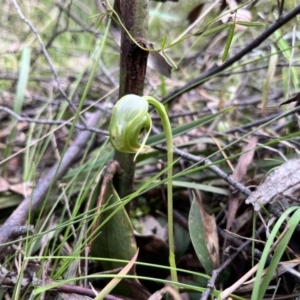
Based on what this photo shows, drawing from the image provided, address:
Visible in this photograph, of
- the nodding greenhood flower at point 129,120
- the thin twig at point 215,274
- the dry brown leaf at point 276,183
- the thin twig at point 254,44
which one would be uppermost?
the thin twig at point 254,44

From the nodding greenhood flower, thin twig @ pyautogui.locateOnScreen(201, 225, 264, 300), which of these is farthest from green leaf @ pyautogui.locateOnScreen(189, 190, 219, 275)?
→ the nodding greenhood flower

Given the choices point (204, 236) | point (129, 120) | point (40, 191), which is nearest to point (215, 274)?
point (204, 236)

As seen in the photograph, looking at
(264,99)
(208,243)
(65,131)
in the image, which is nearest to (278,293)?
(208,243)

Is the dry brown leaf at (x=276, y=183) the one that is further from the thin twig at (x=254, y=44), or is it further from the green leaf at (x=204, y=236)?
the thin twig at (x=254, y=44)

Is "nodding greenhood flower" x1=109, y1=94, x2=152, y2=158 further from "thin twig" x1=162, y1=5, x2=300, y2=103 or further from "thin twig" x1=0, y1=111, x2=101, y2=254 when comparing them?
"thin twig" x1=162, y1=5, x2=300, y2=103

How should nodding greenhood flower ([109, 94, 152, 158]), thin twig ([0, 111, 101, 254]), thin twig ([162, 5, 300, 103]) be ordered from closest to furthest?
nodding greenhood flower ([109, 94, 152, 158]) < thin twig ([0, 111, 101, 254]) < thin twig ([162, 5, 300, 103])

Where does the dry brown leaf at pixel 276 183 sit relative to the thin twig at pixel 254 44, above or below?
below

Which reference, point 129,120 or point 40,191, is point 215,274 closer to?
point 129,120

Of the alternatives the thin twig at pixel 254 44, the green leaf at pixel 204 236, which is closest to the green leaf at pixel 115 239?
the green leaf at pixel 204 236

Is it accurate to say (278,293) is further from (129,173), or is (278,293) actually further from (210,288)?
(129,173)
